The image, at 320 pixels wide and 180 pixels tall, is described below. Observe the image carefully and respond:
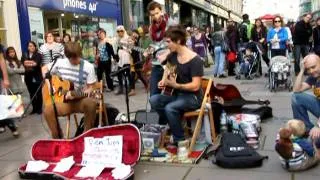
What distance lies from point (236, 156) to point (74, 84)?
2.24 meters

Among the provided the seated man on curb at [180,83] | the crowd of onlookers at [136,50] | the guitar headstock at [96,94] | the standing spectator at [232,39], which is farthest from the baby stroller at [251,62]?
the seated man on curb at [180,83]

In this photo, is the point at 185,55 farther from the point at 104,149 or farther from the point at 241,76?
the point at 241,76

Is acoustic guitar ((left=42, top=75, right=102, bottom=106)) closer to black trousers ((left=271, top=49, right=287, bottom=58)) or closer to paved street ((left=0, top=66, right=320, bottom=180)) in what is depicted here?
paved street ((left=0, top=66, right=320, bottom=180))

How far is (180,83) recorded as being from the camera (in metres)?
5.95

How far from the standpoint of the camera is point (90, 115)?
6.25 metres

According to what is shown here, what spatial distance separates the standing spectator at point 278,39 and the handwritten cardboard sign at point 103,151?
8.12 metres

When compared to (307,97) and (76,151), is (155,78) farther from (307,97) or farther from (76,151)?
(307,97)

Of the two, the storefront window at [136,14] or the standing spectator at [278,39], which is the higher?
the storefront window at [136,14]

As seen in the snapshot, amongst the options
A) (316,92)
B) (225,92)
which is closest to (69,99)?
(225,92)

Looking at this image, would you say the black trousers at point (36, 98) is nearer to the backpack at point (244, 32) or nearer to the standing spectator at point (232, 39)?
the standing spectator at point (232, 39)

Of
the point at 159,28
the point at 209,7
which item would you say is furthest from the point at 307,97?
the point at 209,7

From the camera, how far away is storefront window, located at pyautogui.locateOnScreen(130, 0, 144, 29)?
76.2 ft

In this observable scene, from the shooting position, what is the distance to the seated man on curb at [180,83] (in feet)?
19.1

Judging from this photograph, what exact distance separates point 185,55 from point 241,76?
890 centimetres
